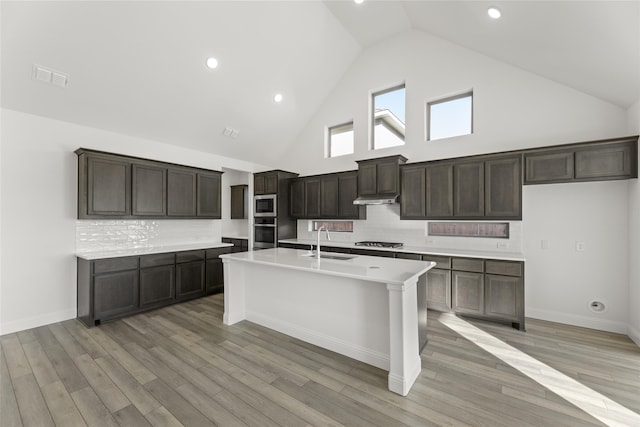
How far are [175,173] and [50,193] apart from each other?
1.65m

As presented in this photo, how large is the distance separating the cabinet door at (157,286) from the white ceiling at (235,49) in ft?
7.73

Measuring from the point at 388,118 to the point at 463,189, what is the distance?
89.0 inches

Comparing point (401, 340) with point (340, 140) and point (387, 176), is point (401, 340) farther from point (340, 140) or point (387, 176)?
point (340, 140)

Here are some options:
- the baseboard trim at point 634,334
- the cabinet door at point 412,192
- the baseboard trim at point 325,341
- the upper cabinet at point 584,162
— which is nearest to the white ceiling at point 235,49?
the upper cabinet at point 584,162

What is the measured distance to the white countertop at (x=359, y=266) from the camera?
2396 mm

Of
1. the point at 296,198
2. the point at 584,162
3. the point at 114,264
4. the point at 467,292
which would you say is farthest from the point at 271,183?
the point at 584,162

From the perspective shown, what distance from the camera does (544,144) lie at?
12.4 ft

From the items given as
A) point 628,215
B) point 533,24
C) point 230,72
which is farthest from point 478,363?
point 230,72

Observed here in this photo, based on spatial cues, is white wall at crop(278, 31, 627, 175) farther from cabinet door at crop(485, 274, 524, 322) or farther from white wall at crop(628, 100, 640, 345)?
cabinet door at crop(485, 274, 524, 322)

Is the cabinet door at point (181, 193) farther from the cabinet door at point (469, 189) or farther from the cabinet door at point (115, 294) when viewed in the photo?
the cabinet door at point (469, 189)

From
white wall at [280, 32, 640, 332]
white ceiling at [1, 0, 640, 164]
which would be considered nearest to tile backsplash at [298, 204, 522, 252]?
white wall at [280, 32, 640, 332]

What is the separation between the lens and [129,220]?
451cm

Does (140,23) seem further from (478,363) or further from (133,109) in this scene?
(478,363)

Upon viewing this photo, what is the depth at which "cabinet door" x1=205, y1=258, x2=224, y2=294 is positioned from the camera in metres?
4.98
